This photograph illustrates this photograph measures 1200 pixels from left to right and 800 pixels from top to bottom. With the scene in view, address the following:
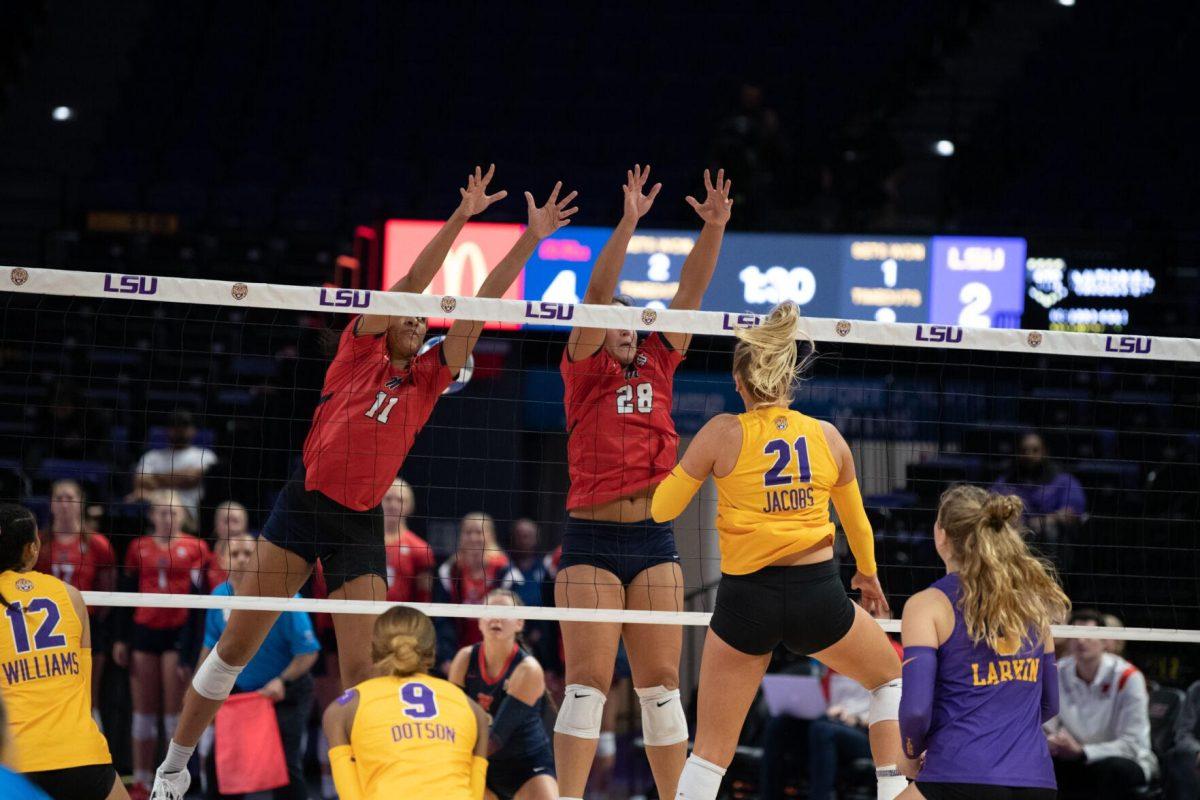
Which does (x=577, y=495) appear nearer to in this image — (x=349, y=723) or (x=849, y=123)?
(x=349, y=723)

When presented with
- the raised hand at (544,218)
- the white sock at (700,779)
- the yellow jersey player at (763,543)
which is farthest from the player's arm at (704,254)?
the white sock at (700,779)

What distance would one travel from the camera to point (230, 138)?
18.1m

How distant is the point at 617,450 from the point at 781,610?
125cm

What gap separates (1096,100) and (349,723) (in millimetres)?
15602

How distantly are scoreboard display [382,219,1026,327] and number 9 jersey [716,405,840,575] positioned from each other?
7363 millimetres

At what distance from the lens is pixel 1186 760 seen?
29.8 feet

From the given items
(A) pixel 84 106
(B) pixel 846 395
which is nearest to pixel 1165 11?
(B) pixel 846 395

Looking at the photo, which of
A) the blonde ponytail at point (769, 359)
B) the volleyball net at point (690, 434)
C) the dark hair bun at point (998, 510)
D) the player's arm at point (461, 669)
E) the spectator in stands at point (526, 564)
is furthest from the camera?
the spectator in stands at point (526, 564)

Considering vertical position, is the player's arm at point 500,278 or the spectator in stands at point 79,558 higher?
the player's arm at point 500,278

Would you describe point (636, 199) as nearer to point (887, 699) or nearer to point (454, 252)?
point (887, 699)

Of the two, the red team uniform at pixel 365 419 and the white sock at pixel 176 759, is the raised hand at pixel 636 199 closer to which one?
the red team uniform at pixel 365 419

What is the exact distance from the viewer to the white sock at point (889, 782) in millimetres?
5613

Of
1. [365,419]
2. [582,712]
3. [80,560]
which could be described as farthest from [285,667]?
[582,712]

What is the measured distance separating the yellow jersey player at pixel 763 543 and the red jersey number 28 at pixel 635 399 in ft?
2.96
